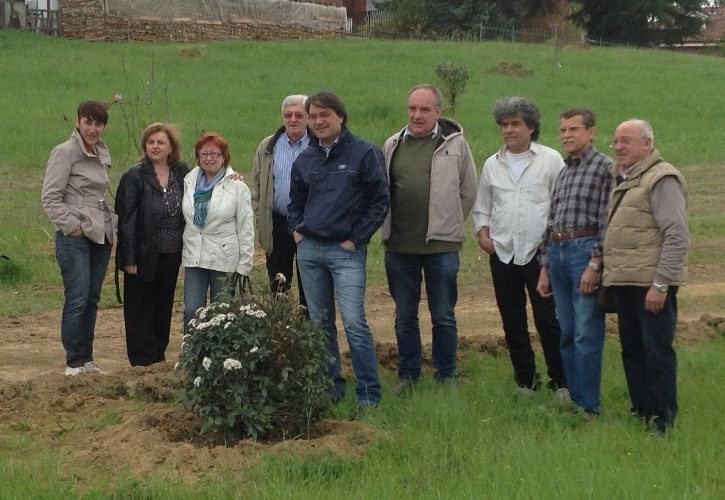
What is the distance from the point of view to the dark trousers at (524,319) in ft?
23.4

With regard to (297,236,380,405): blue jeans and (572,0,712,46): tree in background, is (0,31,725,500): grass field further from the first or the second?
(572,0,712,46): tree in background

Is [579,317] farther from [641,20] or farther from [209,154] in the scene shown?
[641,20]

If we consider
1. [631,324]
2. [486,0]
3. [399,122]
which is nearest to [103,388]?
[631,324]

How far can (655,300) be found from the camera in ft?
19.0

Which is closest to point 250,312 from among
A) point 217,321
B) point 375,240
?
point 217,321

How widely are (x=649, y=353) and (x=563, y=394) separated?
48.0 inches

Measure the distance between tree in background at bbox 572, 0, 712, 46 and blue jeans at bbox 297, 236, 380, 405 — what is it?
4340cm

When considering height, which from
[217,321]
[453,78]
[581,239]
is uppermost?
[453,78]

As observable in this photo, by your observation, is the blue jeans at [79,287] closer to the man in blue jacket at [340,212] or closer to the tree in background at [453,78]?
the man in blue jacket at [340,212]

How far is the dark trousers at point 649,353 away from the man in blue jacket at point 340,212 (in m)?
1.57

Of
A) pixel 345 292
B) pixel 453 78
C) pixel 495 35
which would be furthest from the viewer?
pixel 495 35

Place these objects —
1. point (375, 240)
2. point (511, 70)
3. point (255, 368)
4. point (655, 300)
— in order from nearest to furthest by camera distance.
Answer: point (655, 300) < point (255, 368) < point (375, 240) < point (511, 70)

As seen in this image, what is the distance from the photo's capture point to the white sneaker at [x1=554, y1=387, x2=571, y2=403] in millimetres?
6915

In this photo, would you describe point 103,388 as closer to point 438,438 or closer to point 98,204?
point 98,204
